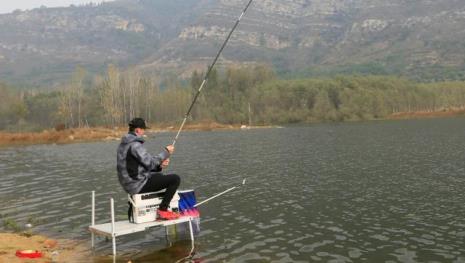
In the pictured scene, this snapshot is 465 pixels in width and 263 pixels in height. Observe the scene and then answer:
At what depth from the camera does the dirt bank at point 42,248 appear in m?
15.4

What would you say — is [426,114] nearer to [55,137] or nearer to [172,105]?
[172,105]

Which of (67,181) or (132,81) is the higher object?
(132,81)

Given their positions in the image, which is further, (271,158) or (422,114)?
(422,114)

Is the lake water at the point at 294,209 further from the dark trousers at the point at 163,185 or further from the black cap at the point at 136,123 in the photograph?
the black cap at the point at 136,123

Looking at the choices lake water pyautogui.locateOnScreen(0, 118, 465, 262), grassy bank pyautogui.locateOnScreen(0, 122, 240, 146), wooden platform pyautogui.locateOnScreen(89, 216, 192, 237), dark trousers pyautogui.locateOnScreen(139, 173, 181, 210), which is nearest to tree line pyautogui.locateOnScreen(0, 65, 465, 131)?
grassy bank pyautogui.locateOnScreen(0, 122, 240, 146)

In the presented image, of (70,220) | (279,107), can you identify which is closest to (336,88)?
(279,107)

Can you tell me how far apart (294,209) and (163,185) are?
9567mm

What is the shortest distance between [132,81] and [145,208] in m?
165

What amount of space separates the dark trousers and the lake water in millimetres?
1849

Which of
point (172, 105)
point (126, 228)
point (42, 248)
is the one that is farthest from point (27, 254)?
point (172, 105)

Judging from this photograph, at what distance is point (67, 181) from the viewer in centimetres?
3703

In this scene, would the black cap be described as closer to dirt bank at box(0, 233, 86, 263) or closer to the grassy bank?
dirt bank at box(0, 233, 86, 263)

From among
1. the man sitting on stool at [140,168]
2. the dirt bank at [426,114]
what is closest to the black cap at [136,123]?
the man sitting on stool at [140,168]

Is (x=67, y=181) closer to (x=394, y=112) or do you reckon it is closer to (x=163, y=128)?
(x=163, y=128)
